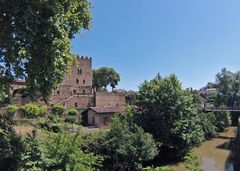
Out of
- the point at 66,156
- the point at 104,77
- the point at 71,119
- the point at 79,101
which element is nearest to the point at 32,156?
the point at 66,156

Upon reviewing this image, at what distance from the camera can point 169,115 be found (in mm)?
30766

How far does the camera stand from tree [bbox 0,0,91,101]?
46.0 feet

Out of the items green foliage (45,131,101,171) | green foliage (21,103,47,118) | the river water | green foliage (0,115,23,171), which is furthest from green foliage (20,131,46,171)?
green foliage (21,103,47,118)

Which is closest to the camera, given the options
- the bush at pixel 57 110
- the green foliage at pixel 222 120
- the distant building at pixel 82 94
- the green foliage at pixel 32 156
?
the green foliage at pixel 32 156

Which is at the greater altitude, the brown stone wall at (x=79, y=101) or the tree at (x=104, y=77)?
the tree at (x=104, y=77)

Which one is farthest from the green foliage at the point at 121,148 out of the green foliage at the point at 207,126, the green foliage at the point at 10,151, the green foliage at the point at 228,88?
the green foliage at the point at 228,88

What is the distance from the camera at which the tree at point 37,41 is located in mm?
14031

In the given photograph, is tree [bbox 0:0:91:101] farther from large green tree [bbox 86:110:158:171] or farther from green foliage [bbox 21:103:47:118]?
green foliage [bbox 21:103:47:118]

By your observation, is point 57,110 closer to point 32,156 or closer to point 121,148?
point 121,148

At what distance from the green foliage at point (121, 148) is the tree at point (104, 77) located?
63.7 metres

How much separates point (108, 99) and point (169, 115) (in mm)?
28825

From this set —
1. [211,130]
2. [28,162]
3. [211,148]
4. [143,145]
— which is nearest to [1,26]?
[28,162]

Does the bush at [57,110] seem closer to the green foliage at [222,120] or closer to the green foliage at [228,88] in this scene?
the green foliage at [222,120]

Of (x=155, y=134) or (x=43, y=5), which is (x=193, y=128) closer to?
(x=155, y=134)
